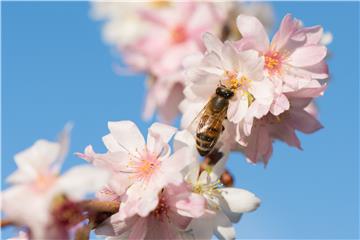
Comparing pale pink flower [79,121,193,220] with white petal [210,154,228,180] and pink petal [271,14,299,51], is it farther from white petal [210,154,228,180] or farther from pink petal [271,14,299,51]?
pink petal [271,14,299,51]

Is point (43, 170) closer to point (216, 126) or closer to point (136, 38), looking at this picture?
point (216, 126)

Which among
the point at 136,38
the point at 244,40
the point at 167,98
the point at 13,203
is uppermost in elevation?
the point at 136,38

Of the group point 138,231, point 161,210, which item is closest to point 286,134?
point 161,210

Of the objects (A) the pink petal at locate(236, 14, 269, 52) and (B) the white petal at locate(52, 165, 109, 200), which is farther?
(A) the pink petal at locate(236, 14, 269, 52)

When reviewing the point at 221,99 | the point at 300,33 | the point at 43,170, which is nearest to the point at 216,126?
the point at 221,99

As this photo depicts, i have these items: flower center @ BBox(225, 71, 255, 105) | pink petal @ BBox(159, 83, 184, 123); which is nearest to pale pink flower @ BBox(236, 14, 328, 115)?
flower center @ BBox(225, 71, 255, 105)

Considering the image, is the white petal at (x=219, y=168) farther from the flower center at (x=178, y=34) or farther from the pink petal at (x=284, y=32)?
the flower center at (x=178, y=34)

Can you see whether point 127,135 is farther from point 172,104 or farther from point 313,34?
point 172,104
